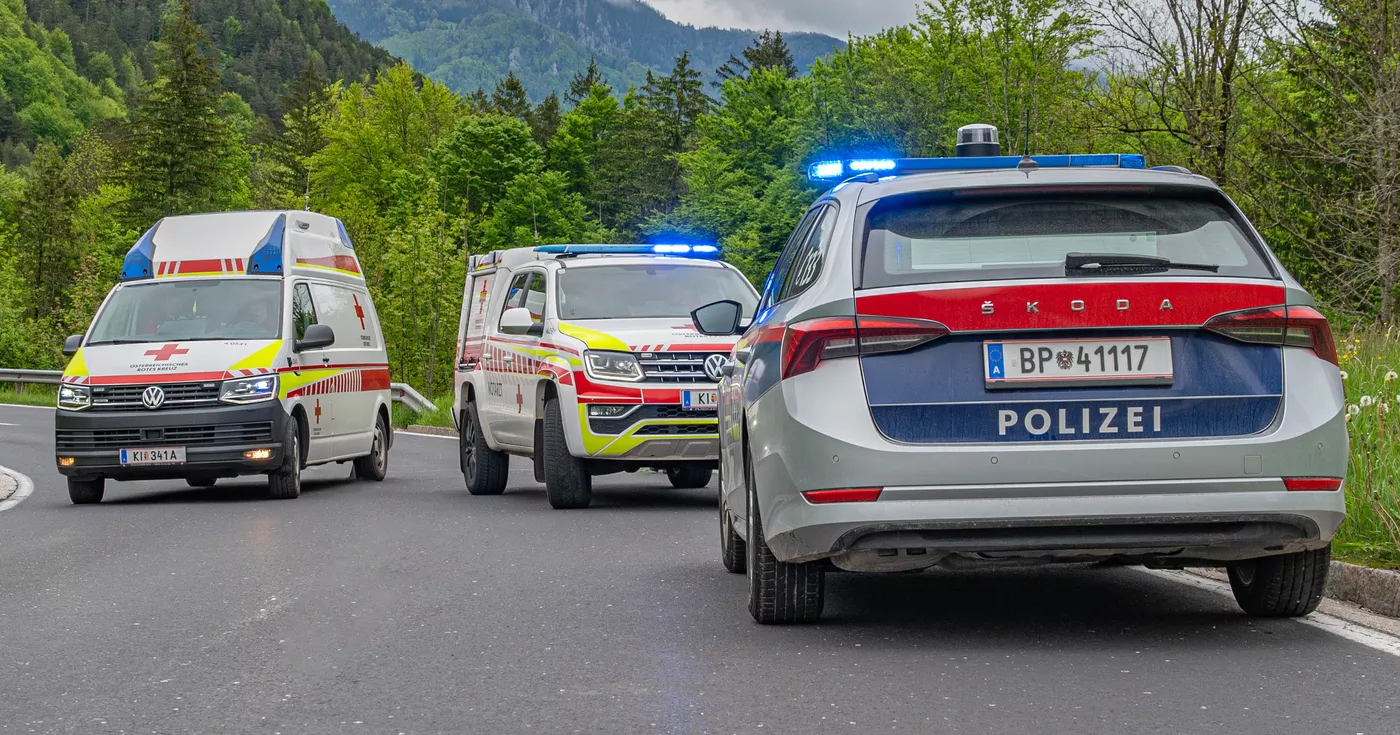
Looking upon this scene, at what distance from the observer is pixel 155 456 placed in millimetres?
14703

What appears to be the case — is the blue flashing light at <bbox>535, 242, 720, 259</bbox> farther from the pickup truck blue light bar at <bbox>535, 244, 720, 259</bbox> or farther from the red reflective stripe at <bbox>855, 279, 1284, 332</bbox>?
the red reflective stripe at <bbox>855, 279, 1284, 332</bbox>

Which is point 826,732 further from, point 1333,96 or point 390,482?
point 1333,96

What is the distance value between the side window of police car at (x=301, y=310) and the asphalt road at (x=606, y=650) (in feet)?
17.2

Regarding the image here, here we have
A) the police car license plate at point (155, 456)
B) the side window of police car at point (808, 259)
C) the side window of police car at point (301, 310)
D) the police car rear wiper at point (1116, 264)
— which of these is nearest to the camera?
the police car rear wiper at point (1116, 264)

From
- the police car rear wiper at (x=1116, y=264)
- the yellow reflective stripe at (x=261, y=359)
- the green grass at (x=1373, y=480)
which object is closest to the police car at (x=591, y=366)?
the yellow reflective stripe at (x=261, y=359)

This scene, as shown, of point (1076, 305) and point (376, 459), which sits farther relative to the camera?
point (376, 459)

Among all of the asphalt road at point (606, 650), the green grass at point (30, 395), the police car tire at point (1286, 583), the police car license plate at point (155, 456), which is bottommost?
the green grass at point (30, 395)

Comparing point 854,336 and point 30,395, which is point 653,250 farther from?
point 30,395

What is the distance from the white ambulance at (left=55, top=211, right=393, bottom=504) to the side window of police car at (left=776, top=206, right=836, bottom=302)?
8.21 m

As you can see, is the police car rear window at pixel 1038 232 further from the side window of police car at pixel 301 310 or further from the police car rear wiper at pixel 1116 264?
the side window of police car at pixel 301 310

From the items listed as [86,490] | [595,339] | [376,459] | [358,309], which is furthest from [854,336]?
[358,309]

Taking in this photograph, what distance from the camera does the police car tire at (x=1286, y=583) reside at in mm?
6633

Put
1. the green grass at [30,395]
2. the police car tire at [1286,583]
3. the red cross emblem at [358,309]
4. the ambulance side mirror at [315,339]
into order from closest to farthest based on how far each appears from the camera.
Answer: the police car tire at [1286,583], the ambulance side mirror at [315,339], the red cross emblem at [358,309], the green grass at [30,395]

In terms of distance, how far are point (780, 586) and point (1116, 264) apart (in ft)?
6.04
